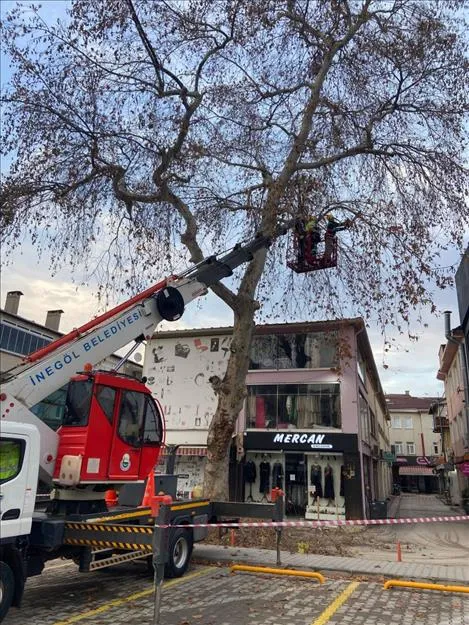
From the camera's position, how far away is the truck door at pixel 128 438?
834cm

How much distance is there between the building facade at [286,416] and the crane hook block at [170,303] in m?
12.7

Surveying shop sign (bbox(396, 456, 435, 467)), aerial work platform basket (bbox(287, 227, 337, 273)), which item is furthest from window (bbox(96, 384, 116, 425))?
shop sign (bbox(396, 456, 435, 467))

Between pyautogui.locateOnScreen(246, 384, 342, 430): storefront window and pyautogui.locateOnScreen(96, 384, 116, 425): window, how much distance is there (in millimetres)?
16785

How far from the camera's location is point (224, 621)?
21.4 feet

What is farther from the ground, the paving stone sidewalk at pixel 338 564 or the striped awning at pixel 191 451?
the striped awning at pixel 191 451

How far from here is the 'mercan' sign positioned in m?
23.0

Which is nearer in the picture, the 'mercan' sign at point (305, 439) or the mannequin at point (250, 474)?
the 'mercan' sign at point (305, 439)

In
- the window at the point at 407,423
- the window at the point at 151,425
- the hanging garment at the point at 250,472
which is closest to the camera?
the window at the point at 151,425

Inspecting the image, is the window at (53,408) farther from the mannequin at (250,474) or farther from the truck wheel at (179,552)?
the mannequin at (250,474)

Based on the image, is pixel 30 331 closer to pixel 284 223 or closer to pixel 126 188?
pixel 126 188

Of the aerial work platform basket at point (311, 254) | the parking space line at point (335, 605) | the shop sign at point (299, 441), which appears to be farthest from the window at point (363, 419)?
the parking space line at point (335, 605)

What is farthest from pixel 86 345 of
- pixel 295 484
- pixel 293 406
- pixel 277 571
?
pixel 295 484

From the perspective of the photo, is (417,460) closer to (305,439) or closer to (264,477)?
(264,477)

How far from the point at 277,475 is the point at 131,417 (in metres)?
17.0
